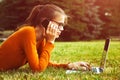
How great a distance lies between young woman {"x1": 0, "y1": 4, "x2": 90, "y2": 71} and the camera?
527cm

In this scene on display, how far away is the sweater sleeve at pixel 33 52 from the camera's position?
5230 mm

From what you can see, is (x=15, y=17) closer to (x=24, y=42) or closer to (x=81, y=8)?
(x=81, y=8)

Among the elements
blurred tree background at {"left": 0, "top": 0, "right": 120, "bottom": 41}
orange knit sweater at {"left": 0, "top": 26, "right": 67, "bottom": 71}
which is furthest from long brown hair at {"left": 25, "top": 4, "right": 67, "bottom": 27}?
blurred tree background at {"left": 0, "top": 0, "right": 120, "bottom": 41}

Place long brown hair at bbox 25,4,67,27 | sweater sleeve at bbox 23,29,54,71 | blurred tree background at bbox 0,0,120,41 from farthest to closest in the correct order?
blurred tree background at bbox 0,0,120,41, long brown hair at bbox 25,4,67,27, sweater sleeve at bbox 23,29,54,71

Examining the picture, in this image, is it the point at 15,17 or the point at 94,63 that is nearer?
the point at 94,63

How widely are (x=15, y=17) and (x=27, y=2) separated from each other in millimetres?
1032

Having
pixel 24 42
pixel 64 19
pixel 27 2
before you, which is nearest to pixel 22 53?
pixel 24 42

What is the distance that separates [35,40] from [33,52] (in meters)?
0.16

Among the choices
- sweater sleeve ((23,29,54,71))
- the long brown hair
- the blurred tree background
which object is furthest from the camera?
the blurred tree background

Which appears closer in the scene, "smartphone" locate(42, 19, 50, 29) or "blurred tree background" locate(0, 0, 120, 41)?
"smartphone" locate(42, 19, 50, 29)

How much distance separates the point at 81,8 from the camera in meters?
19.0

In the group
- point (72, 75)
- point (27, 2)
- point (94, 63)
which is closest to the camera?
point (72, 75)

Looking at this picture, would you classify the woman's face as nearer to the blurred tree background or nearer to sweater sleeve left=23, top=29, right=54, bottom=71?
sweater sleeve left=23, top=29, right=54, bottom=71

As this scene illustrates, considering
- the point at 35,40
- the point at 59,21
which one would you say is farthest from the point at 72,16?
the point at 35,40
